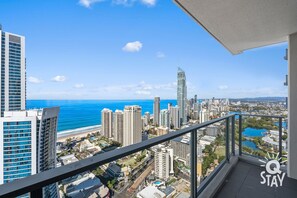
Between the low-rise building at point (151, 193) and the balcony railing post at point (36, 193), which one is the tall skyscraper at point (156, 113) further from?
the balcony railing post at point (36, 193)

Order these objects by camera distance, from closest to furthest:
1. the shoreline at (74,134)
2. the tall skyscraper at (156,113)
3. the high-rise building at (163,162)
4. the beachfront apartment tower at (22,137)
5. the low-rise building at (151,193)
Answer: the low-rise building at (151,193), the high-rise building at (163,162), the beachfront apartment tower at (22,137), the shoreline at (74,134), the tall skyscraper at (156,113)

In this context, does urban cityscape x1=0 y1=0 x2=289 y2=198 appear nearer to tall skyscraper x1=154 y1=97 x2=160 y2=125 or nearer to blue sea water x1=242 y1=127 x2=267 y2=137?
blue sea water x1=242 y1=127 x2=267 y2=137

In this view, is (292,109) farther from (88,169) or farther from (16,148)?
(16,148)

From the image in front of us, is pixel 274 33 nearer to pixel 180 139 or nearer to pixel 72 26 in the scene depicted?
pixel 180 139

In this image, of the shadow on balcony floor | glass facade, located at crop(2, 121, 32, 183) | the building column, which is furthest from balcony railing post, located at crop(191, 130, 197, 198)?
glass facade, located at crop(2, 121, 32, 183)

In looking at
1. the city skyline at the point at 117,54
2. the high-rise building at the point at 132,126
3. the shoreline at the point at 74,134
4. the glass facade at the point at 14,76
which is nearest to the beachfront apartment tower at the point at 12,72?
the glass facade at the point at 14,76

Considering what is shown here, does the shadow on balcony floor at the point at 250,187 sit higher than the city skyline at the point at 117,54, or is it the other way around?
the city skyline at the point at 117,54
